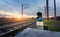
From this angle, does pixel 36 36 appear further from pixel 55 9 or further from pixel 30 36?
pixel 55 9

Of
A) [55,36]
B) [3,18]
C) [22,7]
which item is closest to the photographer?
[55,36]

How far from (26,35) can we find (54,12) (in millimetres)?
20198

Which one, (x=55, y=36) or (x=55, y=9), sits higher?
(x=55, y=9)

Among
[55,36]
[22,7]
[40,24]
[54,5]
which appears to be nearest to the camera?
[55,36]

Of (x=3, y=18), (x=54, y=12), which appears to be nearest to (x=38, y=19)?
(x=54, y=12)

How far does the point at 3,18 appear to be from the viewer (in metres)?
28.5

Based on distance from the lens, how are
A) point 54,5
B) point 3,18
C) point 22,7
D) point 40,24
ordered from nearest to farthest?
point 40,24
point 54,5
point 3,18
point 22,7

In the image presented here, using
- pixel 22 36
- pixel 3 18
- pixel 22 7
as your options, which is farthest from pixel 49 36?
pixel 22 7

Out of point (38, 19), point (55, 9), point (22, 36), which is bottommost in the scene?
point (22, 36)

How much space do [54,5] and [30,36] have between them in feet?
66.8

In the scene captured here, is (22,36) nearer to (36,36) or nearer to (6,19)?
(36,36)

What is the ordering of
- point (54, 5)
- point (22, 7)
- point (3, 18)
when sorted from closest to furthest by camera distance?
point (54, 5), point (3, 18), point (22, 7)

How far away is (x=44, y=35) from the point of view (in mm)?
3158

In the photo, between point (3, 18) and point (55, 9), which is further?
point (3, 18)
